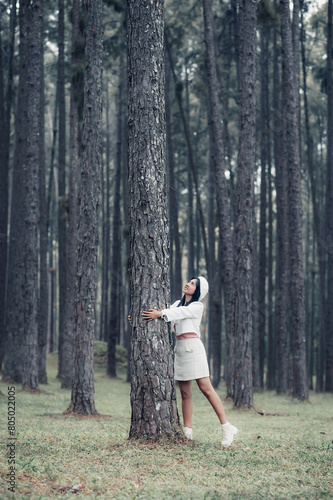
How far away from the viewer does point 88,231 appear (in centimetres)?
1041

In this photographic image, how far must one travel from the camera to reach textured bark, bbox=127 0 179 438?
6.00 m

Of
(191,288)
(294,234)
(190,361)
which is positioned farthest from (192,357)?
(294,234)

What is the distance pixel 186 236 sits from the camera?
4588 cm

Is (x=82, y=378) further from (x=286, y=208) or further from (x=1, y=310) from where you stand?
(x=286, y=208)

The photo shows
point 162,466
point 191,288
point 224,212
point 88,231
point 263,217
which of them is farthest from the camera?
point 263,217

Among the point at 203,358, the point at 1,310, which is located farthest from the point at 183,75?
the point at 203,358

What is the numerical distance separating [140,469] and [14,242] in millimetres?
14473

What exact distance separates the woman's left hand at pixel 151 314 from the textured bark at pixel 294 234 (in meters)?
10.5

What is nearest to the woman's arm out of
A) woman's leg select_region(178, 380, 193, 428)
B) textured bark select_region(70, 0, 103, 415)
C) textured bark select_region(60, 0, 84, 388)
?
woman's leg select_region(178, 380, 193, 428)

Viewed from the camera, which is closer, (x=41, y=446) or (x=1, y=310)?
(x=41, y=446)

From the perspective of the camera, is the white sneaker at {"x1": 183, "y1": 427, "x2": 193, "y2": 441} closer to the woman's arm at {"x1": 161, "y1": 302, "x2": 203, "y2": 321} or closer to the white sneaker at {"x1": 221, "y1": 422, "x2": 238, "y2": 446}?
the white sneaker at {"x1": 221, "y1": 422, "x2": 238, "y2": 446}

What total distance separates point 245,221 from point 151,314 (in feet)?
23.8

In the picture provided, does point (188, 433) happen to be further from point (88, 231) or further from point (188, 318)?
point (88, 231)

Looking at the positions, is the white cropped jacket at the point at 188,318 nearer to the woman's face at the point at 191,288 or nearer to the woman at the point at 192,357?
the woman at the point at 192,357
